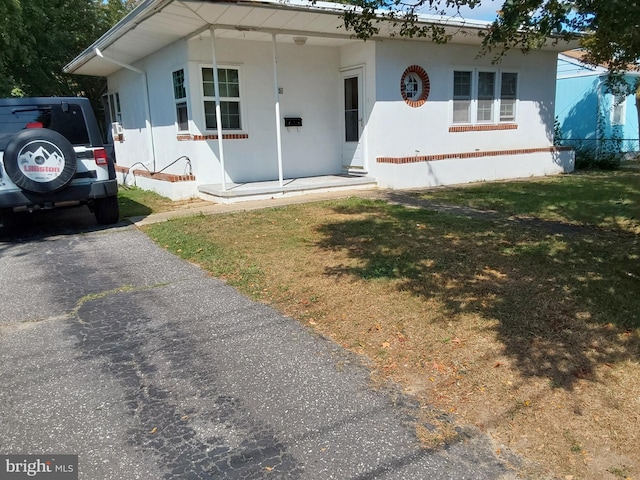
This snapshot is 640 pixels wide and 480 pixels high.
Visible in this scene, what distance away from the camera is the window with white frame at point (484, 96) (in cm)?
1265

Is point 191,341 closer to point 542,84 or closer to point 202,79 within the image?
point 202,79

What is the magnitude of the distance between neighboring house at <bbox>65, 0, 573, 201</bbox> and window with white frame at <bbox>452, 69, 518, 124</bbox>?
0.09 ft

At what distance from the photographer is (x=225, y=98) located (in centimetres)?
1094

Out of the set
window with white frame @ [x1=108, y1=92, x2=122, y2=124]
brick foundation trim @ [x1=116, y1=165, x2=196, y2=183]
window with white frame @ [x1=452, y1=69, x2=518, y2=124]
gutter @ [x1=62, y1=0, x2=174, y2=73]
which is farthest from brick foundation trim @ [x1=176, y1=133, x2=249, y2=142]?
window with white frame @ [x1=108, y1=92, x2=122, y2=124]

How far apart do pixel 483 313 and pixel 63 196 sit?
20.0 ft

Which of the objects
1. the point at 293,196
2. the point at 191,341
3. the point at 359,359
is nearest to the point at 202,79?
the point at 293,196

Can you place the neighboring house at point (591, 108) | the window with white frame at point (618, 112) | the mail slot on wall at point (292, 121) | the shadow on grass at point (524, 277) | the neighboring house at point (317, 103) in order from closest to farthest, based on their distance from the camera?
the shadow on grass at point (524, 277)
the neighboring house at point (317, 103)
the mail slot on wall at point (292, 121)
the neighboring house at point (591, 108)
the window with white frame at point (618, 112)

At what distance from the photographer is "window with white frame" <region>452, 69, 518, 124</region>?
41.5 feet

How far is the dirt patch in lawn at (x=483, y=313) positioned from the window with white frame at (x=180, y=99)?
14.6 feet

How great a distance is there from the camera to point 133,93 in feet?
47.0

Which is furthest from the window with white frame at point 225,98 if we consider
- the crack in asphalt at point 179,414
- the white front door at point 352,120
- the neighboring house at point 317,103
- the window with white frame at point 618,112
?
A: the window with white frame at point 618,112

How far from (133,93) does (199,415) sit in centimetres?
1335

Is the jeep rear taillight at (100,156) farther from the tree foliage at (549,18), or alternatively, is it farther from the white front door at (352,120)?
the white front door at (352,120)

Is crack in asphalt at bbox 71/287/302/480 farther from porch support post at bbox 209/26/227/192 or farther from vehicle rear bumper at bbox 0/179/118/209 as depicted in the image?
porch support post at bbox 209/26/227/192
